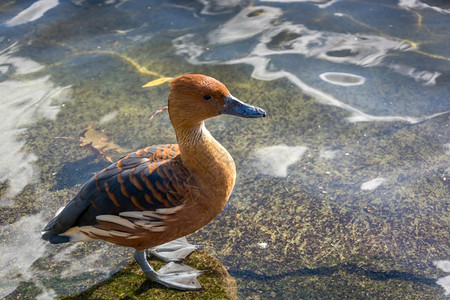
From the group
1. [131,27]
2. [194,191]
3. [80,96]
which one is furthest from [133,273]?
[131,27]

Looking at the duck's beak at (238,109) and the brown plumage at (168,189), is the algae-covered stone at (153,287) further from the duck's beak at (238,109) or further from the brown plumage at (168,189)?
the duck's beak at (238,109)

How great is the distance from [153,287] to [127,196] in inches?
25.1

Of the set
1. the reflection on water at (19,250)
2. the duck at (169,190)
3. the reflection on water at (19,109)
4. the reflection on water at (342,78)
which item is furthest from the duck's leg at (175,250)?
the reflection on water at (342,78)

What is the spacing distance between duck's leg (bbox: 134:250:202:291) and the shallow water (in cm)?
24

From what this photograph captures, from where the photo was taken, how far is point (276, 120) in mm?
4422

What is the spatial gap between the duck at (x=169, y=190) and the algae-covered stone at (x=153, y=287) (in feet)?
0.20

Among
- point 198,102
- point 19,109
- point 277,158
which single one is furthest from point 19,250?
point 277,158

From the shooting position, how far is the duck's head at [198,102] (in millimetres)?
2742

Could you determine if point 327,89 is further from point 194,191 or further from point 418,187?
point 194,191

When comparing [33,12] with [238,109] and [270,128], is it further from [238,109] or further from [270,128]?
[238,109]

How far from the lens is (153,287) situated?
116 inches

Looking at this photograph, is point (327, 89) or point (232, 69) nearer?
point (327, 89)

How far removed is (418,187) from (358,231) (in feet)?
2.27

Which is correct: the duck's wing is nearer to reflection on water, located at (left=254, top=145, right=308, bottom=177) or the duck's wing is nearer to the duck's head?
the duck's head
